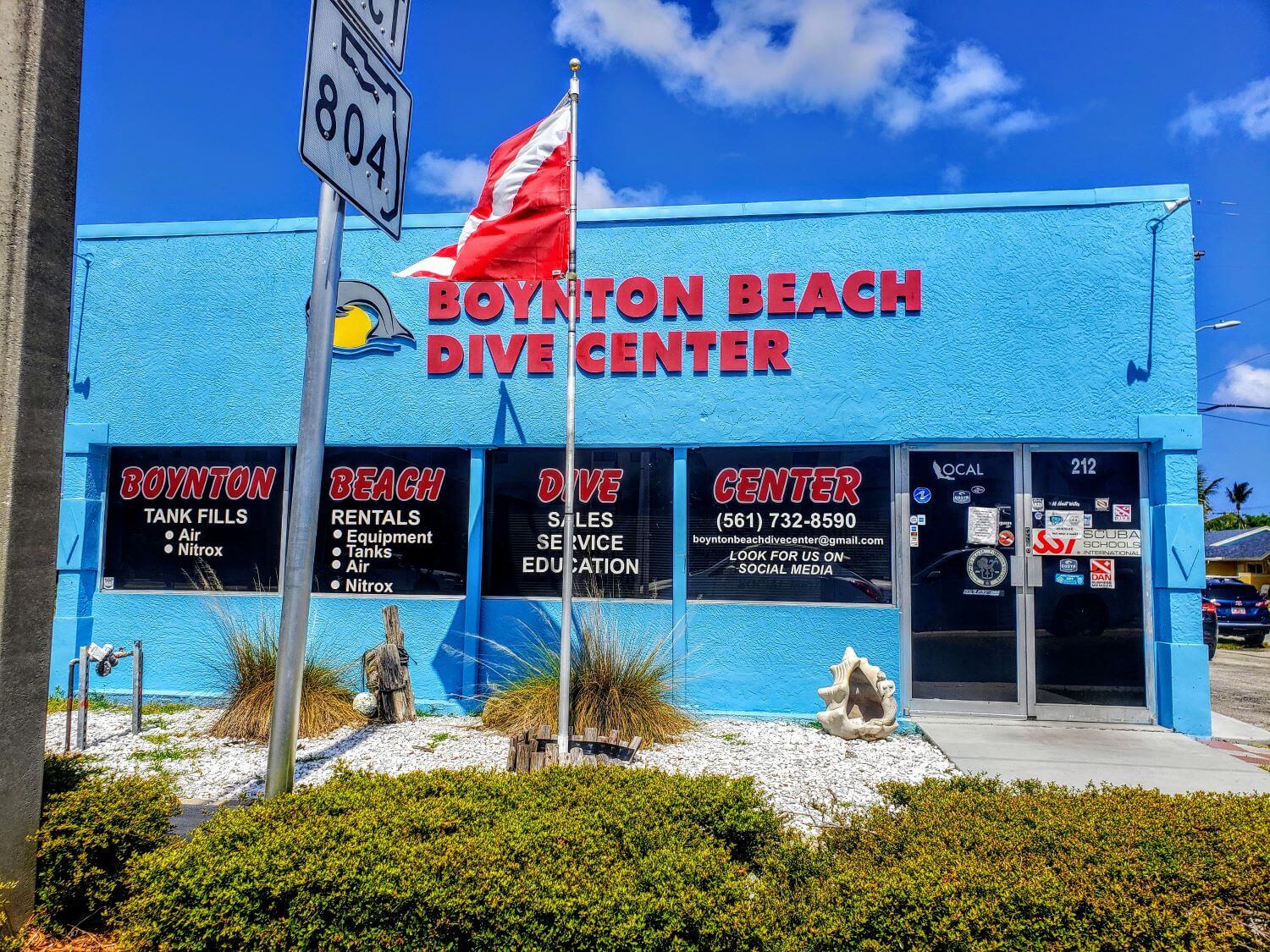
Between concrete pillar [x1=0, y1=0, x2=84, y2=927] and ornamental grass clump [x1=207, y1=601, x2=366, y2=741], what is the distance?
11.4ft

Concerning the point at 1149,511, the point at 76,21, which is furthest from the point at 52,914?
the point at 1149,511

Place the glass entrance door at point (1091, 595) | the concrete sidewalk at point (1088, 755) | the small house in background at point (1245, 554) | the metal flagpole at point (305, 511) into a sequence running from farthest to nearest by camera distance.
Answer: the small house in background at point (1245, 554), the glass entrance door at point (1091, 595), the concrete sidewalk at point (1088, 755), the metal flagpole at point (305, 511)

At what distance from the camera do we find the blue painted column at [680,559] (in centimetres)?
789

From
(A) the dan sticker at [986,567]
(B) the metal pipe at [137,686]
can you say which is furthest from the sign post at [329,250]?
(A) the dan sticker at [986,567]

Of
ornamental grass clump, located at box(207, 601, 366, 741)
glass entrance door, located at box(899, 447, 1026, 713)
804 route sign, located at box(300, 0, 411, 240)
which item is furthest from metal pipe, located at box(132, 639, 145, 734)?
glass entrance door, located at box(899, 447, 1026, 713)

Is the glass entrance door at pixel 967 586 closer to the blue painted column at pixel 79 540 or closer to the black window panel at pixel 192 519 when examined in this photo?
the black window panel at pixel 192 519

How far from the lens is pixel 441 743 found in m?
6.91

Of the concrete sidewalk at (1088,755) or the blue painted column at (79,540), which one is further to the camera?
the blue painted column at (79,540)

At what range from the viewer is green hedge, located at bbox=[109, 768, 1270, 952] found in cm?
288

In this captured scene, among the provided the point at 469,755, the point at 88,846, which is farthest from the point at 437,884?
the point at 469,755

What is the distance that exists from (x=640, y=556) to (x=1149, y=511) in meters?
4.56

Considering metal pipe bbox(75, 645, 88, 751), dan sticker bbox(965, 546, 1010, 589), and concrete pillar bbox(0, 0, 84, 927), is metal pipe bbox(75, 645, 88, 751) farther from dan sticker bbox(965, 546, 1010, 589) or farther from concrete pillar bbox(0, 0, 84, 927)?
dan sticker bbox(965, 546, 1010, 589)

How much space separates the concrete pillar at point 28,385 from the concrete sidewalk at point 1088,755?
553cm

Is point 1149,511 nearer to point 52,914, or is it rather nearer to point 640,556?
point 640,556
